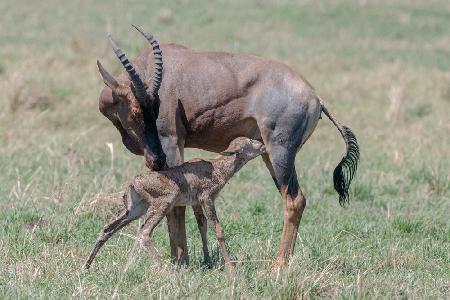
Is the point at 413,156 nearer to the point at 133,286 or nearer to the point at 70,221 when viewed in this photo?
the point at 70,221

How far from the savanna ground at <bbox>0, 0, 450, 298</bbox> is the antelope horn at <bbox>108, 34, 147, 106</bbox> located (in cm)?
118

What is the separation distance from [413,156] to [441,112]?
3686 millimetres

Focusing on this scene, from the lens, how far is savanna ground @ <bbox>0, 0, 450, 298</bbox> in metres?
6.63

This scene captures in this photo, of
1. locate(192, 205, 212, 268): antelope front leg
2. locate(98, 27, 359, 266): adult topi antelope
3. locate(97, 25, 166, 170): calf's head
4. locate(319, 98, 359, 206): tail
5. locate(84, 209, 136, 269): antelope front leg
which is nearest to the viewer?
locate(84, 209, 136, 269): antelope front leg

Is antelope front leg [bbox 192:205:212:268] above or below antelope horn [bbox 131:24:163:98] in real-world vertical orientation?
below

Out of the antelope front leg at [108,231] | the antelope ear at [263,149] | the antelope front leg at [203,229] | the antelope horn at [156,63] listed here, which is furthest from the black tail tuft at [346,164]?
the antelope front leg at [108,231]

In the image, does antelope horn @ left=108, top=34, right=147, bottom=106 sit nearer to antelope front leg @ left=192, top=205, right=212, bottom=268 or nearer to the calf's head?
the calf's head

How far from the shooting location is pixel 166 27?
83.3 feet

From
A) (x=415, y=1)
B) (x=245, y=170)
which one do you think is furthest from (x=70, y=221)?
(x=415, y=1)

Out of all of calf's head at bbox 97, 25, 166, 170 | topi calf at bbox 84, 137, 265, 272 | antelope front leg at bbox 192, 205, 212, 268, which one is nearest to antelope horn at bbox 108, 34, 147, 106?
calf's head at bbox 97, 25, 166, 170

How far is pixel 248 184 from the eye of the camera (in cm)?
1113

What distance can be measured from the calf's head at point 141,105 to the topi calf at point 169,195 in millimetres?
435

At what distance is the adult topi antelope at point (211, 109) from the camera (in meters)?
7.85

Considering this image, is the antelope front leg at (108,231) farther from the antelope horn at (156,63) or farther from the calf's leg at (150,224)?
the antelope horn at (156,63)
